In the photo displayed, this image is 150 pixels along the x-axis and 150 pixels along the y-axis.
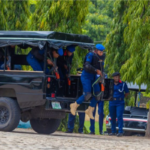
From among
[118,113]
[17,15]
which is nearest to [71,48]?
[118,113]

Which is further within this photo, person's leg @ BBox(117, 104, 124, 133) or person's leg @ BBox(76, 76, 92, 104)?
person's leg @ BBox(117, 104, 124, 133)

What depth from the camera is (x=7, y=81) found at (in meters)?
12.6

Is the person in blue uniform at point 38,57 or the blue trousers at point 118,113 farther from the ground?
the person in blue uniform at point 38,57

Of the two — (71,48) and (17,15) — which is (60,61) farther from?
(17,15)

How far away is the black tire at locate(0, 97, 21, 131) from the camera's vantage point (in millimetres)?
12547

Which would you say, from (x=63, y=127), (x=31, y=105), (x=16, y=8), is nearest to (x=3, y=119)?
(x=31, y=105)

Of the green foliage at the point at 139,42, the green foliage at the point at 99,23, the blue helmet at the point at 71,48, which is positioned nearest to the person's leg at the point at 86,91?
the blue helmet at the point at 71,48

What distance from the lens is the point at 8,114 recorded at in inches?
500

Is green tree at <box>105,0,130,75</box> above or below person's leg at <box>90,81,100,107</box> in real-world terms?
above

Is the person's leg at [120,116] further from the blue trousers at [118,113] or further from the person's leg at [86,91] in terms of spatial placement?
the person's leg at [86,91]

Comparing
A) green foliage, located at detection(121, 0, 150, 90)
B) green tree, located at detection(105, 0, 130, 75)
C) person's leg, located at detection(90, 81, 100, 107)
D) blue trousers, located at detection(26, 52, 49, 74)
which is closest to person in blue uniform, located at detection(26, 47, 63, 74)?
blue trousers, located at detection(26, 52, 49, 74)

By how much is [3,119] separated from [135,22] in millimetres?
4907

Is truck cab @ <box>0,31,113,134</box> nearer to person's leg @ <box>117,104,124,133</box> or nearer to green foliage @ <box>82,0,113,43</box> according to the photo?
person's leg @ <box>117,104,124,133</box>

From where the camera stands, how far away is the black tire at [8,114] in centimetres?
1255
